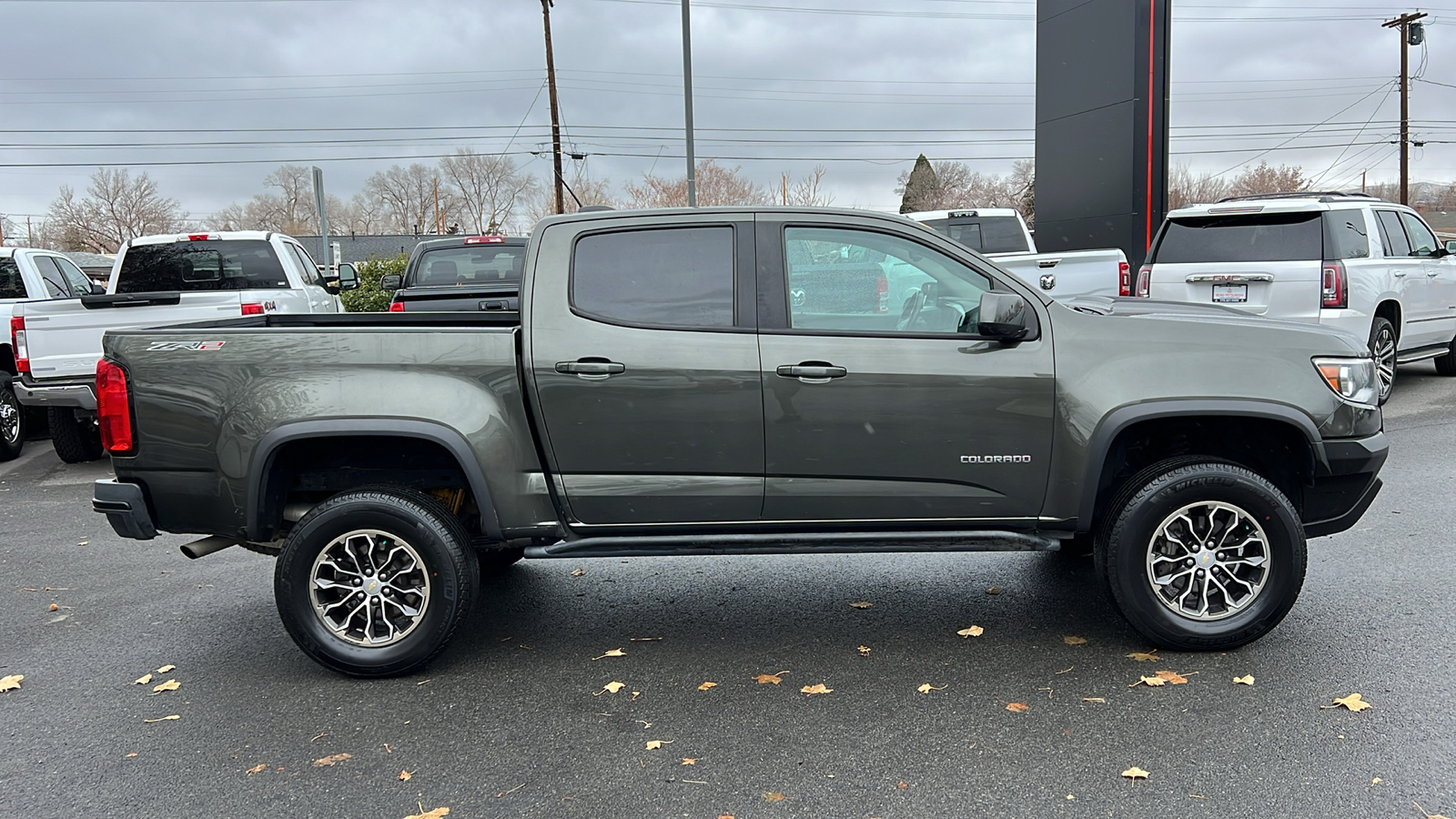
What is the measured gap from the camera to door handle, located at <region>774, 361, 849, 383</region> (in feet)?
14.3

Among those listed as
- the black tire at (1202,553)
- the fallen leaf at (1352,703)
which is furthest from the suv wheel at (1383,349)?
the fallen leaf at (1352,703)

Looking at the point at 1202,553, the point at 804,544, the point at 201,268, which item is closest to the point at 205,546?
the point at 804,544

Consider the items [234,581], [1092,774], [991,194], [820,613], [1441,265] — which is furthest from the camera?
[991,194]

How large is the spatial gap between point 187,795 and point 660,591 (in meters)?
2.61

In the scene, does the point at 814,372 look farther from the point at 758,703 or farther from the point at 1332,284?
the point at 1332,284

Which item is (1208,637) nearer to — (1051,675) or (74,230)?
(1051,675)

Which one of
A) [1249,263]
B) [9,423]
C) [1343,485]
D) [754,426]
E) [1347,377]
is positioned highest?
[1249,263]

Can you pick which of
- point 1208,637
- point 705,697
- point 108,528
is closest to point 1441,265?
point 1208,637

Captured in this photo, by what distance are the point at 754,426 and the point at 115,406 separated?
2.72 metres

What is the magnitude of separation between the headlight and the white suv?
16.6ft

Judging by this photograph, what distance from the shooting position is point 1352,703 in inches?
153

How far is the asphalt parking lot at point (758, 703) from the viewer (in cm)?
342

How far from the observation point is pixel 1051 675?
4.30m

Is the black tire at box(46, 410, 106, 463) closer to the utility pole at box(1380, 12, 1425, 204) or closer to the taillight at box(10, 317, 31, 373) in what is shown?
the taillight at box(10, 317, 31, 373)
